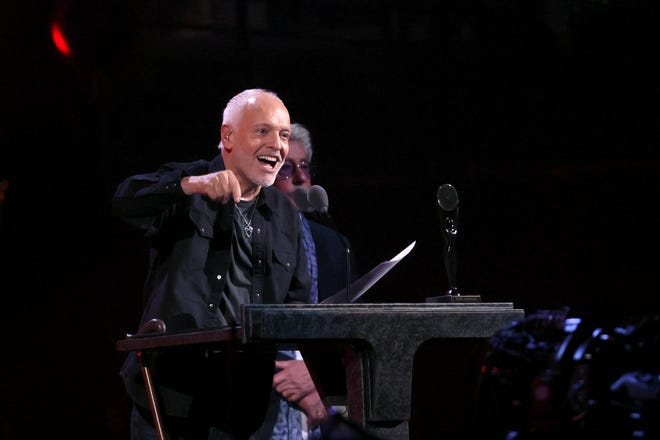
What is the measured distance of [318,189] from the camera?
2.74 m

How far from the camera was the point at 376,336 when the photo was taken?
1981mm

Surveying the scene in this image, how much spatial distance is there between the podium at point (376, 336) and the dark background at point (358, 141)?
10.9 feet

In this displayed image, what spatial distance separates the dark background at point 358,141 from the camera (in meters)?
5.20

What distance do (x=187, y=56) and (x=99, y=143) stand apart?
0.88 meters

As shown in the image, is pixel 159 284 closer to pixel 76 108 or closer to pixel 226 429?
pixel 226 429

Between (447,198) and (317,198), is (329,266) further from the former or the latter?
(447,198)

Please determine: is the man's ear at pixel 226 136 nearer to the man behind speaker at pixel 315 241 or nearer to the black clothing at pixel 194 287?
the black clothing at pixel 194 287

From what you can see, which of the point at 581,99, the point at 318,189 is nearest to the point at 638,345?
the point at 318,189

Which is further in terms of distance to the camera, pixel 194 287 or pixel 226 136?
pixel 226 136

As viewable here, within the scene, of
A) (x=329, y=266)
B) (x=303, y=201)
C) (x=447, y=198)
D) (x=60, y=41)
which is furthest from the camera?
(x=60, y=41)

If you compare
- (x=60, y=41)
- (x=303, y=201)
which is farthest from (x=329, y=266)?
(x=60, y=41)

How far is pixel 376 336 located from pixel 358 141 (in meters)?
4.17

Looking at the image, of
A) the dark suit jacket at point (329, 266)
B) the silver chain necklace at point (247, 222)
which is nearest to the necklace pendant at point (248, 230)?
the silver chain necklace at point (247, 222)

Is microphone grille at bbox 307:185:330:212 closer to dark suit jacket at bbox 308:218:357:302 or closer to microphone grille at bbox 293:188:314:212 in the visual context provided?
microphone grille at bbox 293:188:314:212
